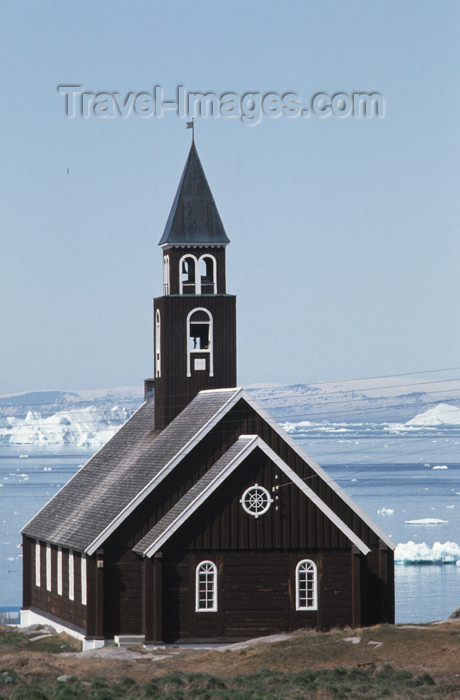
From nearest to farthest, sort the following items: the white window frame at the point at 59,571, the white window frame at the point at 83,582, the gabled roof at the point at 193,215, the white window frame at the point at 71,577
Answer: the white window frame at the point at 83,582, the white window frame at the point at 71,577, the white window frame at the point at 59,571, the gabled roof at the point at 193,215

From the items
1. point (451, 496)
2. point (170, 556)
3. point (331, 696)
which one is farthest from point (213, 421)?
point (451, 496)

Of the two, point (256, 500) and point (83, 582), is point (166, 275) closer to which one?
point (256, 500)

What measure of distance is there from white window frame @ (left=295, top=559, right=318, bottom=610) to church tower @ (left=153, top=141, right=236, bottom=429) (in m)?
7.62

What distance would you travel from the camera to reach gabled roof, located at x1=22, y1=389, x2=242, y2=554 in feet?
134

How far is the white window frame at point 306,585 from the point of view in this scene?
39844 millimetres

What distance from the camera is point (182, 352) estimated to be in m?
45.1

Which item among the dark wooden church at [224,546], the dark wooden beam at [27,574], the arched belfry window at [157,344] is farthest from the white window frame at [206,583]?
the dark wooden beam at [27,574]

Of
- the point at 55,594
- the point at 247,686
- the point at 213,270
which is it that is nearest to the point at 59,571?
the point at 55,594

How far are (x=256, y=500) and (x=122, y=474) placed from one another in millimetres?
6511

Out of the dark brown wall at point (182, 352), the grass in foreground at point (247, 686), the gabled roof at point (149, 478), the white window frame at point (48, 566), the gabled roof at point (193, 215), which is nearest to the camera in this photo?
the grass in foreground at point (247, 686)

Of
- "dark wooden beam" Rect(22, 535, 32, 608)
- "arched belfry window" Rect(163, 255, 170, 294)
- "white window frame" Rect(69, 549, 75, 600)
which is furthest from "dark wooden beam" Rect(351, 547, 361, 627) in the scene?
"dark wooden beam" Rect(22, 535, 32, 608)

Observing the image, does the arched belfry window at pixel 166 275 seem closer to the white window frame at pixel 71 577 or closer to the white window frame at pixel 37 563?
the white window frame at pixel 71 577

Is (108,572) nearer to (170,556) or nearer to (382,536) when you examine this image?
(170,556)

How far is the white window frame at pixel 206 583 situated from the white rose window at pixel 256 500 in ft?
6.19
